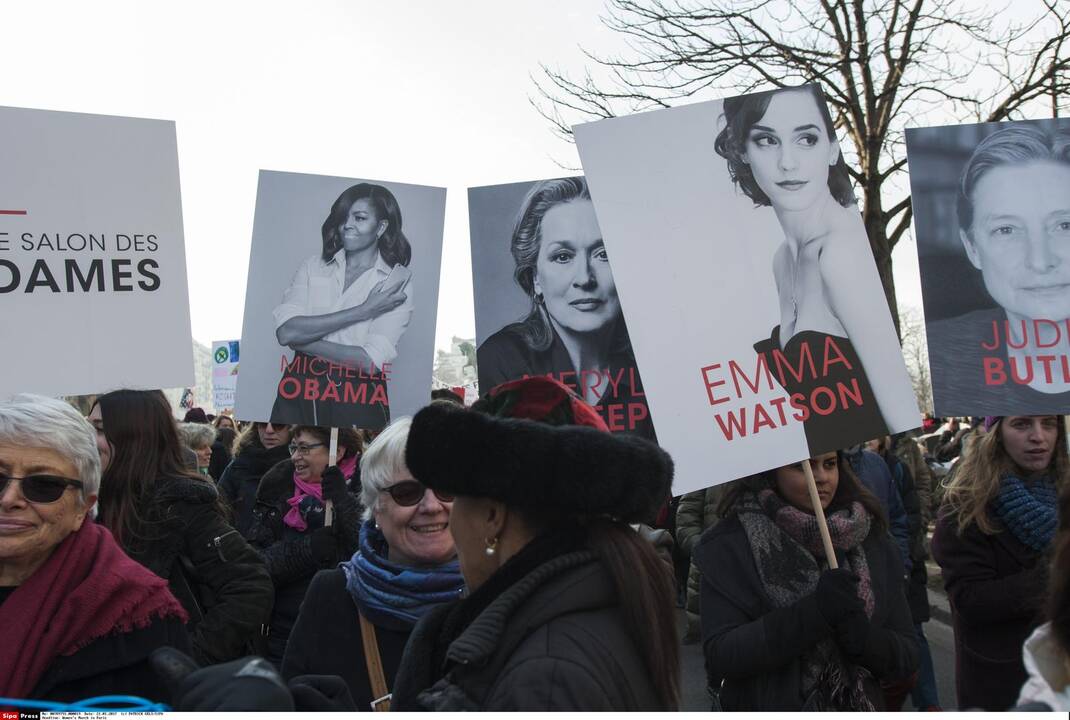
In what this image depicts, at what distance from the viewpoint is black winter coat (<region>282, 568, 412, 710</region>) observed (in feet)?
9.21

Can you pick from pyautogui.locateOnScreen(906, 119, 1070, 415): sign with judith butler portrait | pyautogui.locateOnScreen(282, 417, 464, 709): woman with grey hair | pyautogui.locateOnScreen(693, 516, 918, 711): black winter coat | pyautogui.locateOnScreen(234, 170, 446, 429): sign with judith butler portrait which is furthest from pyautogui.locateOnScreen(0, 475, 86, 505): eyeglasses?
pyautogui.locateOnScreen(906, 119, 1070, 415): sign with judith butler portrait

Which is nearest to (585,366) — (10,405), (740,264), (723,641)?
(740,264)

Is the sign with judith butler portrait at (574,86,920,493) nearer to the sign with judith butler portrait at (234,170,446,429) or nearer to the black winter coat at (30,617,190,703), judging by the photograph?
the black winter coat at (30,617,190,703)

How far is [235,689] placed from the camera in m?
1.47

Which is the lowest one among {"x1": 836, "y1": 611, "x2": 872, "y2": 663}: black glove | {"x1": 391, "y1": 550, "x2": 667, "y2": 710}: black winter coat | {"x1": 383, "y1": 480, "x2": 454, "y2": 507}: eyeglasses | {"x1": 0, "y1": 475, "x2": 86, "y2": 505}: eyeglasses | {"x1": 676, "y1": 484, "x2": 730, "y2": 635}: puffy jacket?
{"x1": 676, "y1": 484, "x2": 730, "y2": 635}: puffy jacket

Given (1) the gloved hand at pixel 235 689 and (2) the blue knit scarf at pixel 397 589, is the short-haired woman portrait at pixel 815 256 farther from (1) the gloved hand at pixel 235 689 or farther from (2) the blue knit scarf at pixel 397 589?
(1) the gloved hand at pixel 235 689

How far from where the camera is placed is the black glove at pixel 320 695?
175 cm

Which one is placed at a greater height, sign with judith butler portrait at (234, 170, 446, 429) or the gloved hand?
sign with judith butler portrait at (234, 170, 446, 429)

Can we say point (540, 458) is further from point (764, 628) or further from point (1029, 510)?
point (1029, 510)

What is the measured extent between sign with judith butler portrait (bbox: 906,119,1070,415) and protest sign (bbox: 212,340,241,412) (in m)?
18.1

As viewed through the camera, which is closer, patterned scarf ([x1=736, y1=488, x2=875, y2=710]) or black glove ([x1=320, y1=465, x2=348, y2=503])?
patterned scarf ([x1=736, y1=488, x2=875, y2=710])

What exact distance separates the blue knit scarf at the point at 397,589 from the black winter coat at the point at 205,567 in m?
0.84

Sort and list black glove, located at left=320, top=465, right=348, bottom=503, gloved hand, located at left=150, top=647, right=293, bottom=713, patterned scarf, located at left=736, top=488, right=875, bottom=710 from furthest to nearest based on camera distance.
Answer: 1. black glove, located at left=320, top=465, right=348, bottom=503
2. patterned scarf, located at left=736, top=488, right=875, bottom=710
3. gloved hand, located at left=150, top=647, right=293, bottom=713

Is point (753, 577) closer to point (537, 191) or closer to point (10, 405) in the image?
point (10, 405)
